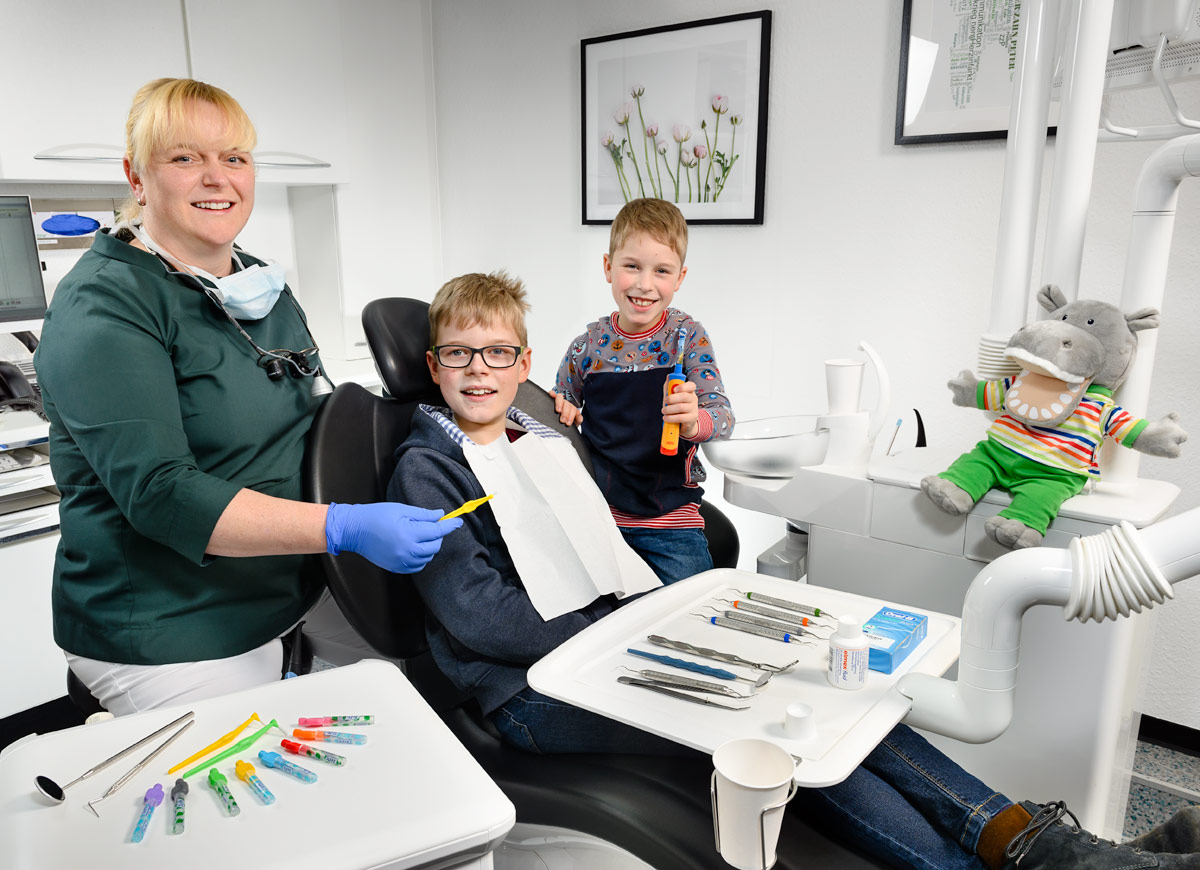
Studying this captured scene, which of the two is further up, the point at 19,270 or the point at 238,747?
the point at 19,270

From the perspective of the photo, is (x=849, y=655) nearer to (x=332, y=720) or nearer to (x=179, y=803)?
(x=332, y=720)

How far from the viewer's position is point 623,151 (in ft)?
9.12

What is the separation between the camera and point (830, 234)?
2.38 meters

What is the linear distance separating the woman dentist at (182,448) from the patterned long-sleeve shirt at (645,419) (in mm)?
576

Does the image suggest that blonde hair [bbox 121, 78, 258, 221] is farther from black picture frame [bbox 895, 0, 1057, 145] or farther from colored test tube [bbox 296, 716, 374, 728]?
black picture frame [bbox 895, 0, 1057, 145]

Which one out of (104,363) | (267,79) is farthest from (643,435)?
(267,79)

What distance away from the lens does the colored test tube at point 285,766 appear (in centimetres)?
85

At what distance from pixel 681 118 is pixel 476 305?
1497 millimetres

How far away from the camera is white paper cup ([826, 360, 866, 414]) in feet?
4.96

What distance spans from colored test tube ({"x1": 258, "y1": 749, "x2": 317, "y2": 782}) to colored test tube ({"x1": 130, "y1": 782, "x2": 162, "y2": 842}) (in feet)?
0.32

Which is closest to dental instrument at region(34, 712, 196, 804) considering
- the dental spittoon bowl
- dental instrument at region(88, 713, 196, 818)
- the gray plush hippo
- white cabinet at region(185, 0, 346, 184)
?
dental instrument at region(88, 713, 196, 818)

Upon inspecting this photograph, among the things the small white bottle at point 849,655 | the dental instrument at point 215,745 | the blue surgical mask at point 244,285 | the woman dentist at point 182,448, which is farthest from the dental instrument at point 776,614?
the blue surgical mask at point 244,285

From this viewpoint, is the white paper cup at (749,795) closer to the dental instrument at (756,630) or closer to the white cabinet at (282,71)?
the dental instrument at (756,630)

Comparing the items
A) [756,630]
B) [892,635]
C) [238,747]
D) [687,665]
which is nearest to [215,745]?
[238,747]
